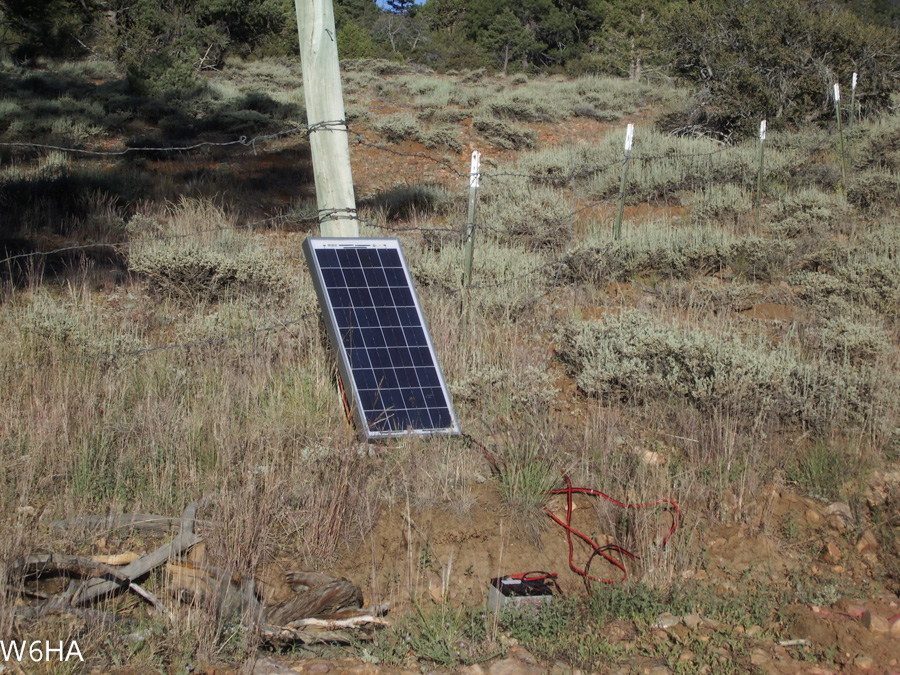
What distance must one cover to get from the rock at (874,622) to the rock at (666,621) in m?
0.80

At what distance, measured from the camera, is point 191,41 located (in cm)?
2498

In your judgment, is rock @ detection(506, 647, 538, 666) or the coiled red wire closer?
rock @ detection(506, 647, 538, 666)

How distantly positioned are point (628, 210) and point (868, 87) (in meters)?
8.16

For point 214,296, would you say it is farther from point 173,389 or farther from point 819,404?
point 819,404

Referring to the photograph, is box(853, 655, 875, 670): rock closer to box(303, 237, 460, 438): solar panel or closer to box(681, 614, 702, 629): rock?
box(681, 614, 702, 629): rock

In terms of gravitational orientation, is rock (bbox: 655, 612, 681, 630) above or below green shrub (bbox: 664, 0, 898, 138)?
below

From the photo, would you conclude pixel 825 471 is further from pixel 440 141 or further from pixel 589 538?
pixel 440 141

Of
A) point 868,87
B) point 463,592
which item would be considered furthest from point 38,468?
point 868,87

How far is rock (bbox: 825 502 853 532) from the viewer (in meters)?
4.38

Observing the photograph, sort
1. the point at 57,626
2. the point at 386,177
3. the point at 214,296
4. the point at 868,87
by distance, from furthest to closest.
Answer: the point at 868,87 < the point at 386,177 < the point at 214,296 < the point at 57,626

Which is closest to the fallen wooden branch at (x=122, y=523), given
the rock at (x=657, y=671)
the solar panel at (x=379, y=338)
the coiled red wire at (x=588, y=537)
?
the solar panel at (x=379, y=338)

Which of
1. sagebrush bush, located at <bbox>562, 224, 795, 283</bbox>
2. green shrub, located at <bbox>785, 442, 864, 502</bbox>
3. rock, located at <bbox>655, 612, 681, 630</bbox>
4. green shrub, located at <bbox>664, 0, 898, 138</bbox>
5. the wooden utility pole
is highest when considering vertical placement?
green shrub, located at <bbox>664, 0, 898, 138</bbox>

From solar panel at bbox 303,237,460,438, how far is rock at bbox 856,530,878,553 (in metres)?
2.24

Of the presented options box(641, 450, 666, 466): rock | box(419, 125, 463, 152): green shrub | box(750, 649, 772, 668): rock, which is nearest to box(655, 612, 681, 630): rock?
box(750, 649, 772, 668): rock
